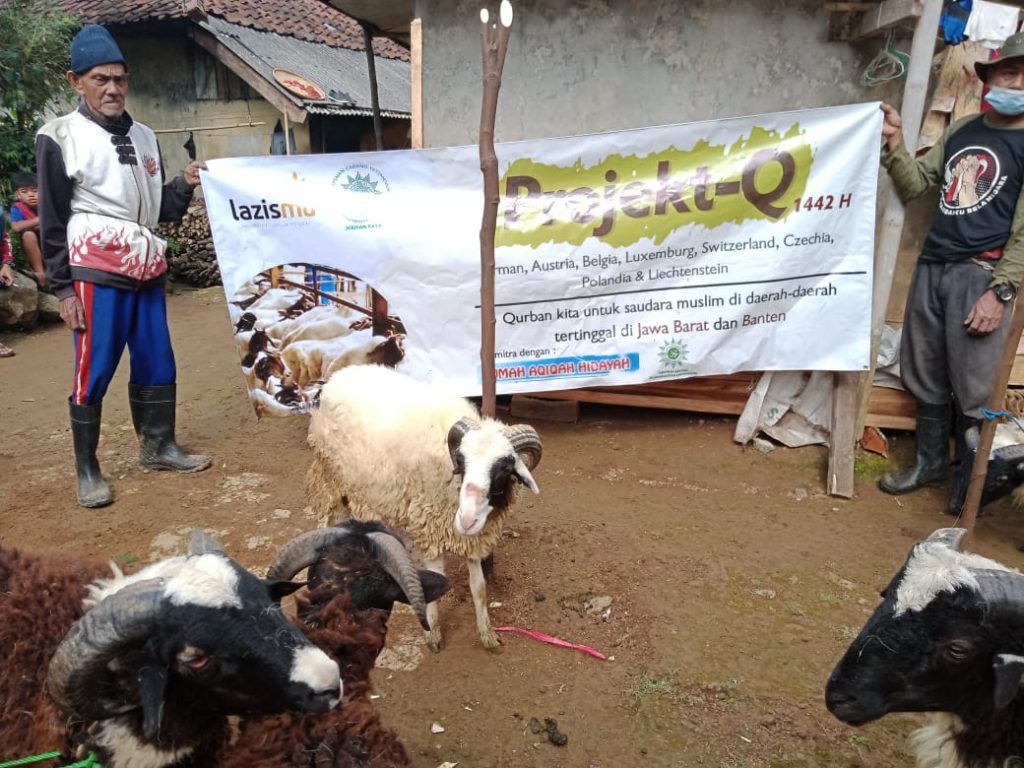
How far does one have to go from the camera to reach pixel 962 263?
184 inches

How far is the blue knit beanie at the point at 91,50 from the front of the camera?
4297 millimetres

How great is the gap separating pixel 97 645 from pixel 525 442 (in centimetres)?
221

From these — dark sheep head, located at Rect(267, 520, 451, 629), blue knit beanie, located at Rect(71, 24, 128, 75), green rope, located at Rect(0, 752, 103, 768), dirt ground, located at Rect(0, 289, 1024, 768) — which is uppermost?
blue knit beanie, located at Rect(71, 24, 128, 75)

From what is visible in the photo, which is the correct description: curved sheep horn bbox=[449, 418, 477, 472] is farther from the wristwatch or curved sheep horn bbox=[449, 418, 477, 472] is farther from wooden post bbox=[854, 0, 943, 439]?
the wristwatch

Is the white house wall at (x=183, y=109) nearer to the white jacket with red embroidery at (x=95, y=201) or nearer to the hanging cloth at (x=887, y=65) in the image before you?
the white jacket with red embroidery at (x=95, y=201)

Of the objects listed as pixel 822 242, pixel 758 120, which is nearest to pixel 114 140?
pixel 758 120

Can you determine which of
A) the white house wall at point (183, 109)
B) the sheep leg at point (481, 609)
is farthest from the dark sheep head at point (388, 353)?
the white house wall at point (183, 109)

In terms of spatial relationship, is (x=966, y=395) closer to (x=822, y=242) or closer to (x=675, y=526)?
(x=822, y=242)

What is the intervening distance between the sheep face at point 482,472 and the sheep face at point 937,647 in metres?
1.62

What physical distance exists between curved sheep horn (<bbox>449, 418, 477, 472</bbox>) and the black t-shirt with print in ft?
12.1

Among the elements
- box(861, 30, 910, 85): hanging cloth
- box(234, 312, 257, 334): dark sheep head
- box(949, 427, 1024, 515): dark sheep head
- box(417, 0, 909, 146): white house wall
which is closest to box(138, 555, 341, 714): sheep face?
box(234, 312, 257, 334): dark sheep head

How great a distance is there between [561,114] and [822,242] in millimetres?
2333

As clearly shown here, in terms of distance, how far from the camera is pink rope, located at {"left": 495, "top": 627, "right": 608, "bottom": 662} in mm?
3527

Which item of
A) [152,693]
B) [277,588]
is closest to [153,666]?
[152,693]
